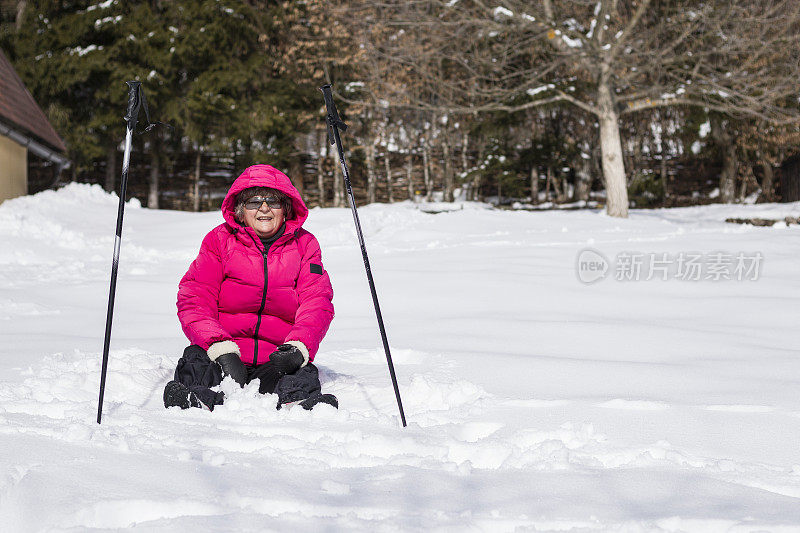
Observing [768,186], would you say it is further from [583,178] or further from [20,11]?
[20,11]

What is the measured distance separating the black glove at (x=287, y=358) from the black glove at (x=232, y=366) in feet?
0.56

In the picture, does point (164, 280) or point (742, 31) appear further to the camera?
point (742, 31)

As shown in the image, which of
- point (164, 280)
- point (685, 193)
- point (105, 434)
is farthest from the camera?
point (685, 193)

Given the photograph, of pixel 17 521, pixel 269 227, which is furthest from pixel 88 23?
pixel 17 521

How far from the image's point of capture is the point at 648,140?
102ft

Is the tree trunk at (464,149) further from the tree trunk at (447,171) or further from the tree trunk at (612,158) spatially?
the tree trunk at (612,158)

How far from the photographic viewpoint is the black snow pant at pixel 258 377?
3.42 m

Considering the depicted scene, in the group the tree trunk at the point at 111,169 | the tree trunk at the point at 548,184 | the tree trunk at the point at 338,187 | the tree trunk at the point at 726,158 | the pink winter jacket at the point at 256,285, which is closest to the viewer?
the pink winter jacket at the point at 256,285

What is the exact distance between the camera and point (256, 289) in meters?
3.79

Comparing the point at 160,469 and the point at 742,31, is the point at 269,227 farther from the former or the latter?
the point at 742,31

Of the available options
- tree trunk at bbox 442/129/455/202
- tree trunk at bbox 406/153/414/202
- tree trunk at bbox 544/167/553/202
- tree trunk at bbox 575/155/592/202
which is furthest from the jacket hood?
tree trunk at bbox 544/167/553/202

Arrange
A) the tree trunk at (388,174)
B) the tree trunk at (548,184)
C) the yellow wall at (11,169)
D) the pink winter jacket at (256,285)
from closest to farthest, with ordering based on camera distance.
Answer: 1. the pink winter jacket at (256,285)
2. the yellow wall at (11,169)
3. the tree trunk at (388,174)
4. the tree trunk at (548,184)

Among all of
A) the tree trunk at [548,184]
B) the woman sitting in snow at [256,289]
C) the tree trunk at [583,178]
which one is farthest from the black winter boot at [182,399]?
the tree trunk at [548,184]

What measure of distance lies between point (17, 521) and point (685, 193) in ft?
104
